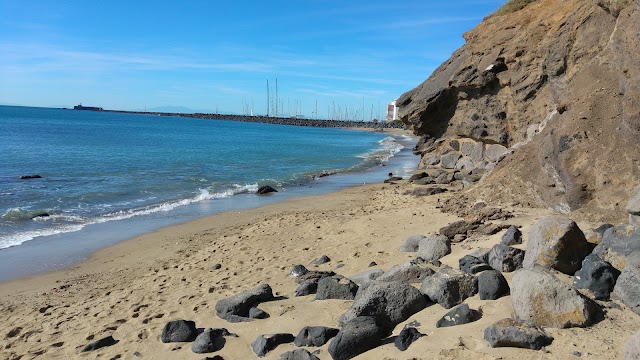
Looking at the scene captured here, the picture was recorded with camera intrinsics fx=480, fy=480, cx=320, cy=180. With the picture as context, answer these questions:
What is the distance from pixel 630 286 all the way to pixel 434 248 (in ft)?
12.1

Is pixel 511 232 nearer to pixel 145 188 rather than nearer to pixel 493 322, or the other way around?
pixel 493 322

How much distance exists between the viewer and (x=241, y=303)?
7.03m

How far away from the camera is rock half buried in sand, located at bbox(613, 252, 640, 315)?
15.8 feet

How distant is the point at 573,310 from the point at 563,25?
561 inches

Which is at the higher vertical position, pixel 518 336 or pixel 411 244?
pixel 518 336

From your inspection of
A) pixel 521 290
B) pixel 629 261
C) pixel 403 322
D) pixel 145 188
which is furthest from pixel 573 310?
pixel 145 188

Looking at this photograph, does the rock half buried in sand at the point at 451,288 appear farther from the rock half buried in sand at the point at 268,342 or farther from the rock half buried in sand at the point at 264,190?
the rock half buried in sand at the point at 264,190

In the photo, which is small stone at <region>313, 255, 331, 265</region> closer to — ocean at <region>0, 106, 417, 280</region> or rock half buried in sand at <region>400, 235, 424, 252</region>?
rock half buried in sand at <region>400, 235, 424, 252</region>

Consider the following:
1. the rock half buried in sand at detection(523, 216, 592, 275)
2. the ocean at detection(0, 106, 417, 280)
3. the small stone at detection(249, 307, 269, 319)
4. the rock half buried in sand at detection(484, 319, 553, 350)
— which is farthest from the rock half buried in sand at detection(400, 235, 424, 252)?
the ocean at detection(0, 106, 417, 280)

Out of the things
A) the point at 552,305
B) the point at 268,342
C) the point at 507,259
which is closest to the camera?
the point at 552,305

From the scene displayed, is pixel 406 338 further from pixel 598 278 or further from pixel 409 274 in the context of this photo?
pixel 598 278

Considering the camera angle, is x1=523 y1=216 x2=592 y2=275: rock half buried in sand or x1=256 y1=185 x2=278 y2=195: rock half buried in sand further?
x1=256 y1=185 x2=278 y2=195: rock half buried in sand

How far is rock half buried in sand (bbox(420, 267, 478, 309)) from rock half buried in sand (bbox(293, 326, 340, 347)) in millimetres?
1281

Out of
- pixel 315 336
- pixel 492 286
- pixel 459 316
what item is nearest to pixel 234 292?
pixel 315 336
